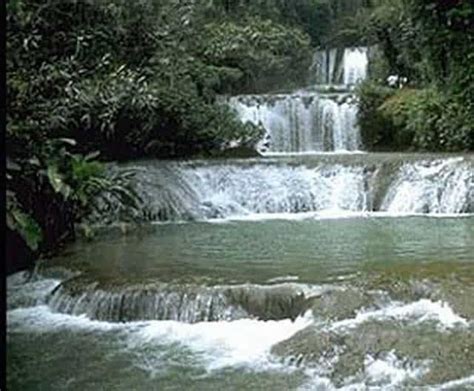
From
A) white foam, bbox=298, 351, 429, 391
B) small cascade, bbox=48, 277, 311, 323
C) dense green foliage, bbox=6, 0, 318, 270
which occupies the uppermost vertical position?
dense green foliage, bbox=6, 0, 318, 270

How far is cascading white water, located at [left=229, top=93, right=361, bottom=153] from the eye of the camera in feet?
70.5

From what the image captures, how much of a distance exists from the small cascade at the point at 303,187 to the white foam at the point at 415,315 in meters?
7.09

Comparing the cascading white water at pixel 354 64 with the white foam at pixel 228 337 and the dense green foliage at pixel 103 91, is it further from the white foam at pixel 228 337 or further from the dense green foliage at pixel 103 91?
the white foam at pixel 228 337

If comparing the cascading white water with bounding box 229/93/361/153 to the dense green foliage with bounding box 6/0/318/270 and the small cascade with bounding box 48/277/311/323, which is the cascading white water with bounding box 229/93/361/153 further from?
the small cascade with bounding box 48/277/311/323

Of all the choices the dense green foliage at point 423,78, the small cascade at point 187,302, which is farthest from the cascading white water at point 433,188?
the small cascade at point 187,302

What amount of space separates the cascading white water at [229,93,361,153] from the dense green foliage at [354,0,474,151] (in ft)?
1.44

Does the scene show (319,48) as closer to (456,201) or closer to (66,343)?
(456,201)

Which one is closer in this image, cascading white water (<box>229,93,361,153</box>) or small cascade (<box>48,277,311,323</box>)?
small cascade (<box>48,277,311,323</box>)

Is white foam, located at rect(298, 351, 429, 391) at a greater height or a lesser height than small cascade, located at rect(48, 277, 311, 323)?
lesser

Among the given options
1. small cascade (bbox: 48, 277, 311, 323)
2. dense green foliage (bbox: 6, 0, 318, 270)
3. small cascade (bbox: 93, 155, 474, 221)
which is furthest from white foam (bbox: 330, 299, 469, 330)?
small cascade (bbox: 93, 155, 474, 221)

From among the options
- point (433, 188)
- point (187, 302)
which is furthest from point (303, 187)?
point (187, 302)

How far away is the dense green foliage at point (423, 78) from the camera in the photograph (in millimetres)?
17016

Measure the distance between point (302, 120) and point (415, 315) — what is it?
565 inches

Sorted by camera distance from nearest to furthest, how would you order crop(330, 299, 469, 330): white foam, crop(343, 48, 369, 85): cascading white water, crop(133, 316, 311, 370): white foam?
crop(133, 316, 311, 370): white foam → crop(330, 299, 469, 330): white foam → crop(343, 48, 369, 85): cascading white water
